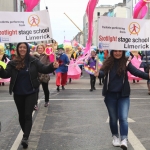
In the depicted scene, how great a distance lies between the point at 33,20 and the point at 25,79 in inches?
50.4

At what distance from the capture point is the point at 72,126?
754 cm

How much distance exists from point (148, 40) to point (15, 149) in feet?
10.4

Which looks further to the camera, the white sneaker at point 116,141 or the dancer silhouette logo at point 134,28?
the dancer silhouette logo at point 134,28

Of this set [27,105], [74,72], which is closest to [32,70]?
[27,105]

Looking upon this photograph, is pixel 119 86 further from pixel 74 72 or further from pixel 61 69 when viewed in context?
pixel 74 72

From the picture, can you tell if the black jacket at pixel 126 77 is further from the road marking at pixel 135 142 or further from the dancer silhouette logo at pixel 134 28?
the dancer silhouette logo at pixel 134 28

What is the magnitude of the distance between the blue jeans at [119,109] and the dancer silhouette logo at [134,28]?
1.38m

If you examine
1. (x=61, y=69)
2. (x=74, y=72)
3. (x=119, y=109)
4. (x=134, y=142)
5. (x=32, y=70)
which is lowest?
(x=134, y=142)

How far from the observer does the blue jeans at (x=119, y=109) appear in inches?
227

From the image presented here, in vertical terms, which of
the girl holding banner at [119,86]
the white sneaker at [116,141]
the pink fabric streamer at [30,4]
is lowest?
the white sneaker at [116,141]

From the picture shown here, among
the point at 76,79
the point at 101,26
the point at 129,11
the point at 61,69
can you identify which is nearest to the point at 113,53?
the point at 101,26

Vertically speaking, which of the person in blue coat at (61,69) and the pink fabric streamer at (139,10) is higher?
the pink fabric streamer at (139,10)

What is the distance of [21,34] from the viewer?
6562 mm

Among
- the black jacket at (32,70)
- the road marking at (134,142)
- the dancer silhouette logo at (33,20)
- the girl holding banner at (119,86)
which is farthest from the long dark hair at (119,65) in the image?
the dancer silhouette logo at (33,20)
